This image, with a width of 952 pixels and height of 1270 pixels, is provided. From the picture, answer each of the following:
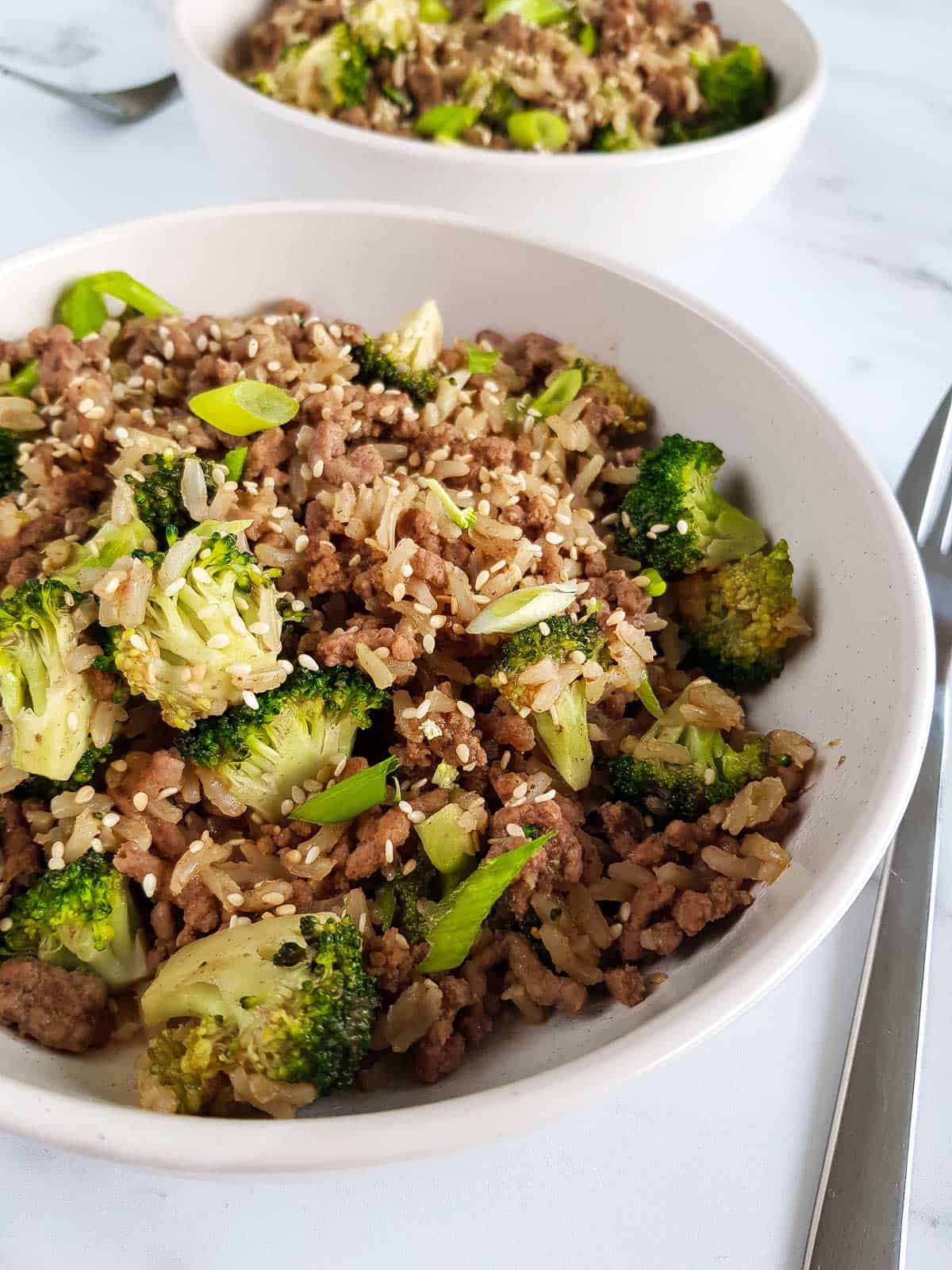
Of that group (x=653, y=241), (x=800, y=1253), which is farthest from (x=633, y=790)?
(x=653, y=241)

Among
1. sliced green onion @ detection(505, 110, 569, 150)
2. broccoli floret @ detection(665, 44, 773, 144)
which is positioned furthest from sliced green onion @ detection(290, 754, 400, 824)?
broccoli floret @ detection(665, 44, 773, 144)

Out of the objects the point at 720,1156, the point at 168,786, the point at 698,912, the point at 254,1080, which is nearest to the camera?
the point at 254,1080

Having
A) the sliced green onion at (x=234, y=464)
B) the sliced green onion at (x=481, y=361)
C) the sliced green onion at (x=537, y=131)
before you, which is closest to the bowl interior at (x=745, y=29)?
the sliced green onion at (x=537, y=131)

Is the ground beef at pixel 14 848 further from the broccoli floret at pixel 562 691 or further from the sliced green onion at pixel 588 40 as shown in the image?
the sliced green onion at pixel 588 40

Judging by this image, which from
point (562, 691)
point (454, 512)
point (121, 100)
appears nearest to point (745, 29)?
point (121, 100)

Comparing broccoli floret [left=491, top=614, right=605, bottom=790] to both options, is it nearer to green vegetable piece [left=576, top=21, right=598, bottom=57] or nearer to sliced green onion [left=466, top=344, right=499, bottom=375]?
sliced green onion [left=466, top=344, right=499, bottom=375]

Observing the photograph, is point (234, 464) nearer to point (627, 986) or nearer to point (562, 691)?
point (562, 691)

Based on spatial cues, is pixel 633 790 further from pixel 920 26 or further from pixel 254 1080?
pixel 920 26
